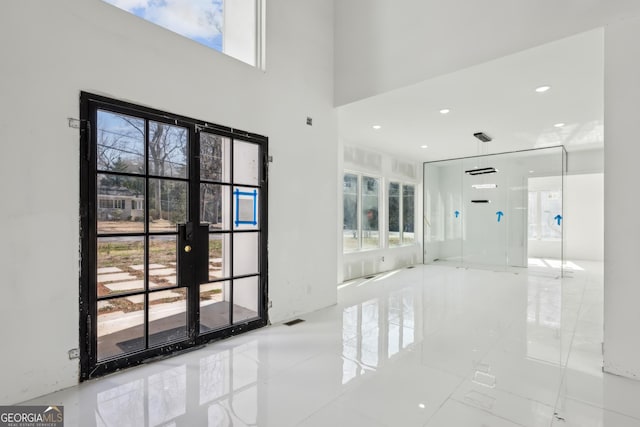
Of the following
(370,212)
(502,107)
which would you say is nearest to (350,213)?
(370,212)

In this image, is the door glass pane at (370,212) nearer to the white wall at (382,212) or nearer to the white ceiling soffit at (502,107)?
the white wall at (382,212)

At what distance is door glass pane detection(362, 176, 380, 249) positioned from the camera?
Answer: 7103 mm

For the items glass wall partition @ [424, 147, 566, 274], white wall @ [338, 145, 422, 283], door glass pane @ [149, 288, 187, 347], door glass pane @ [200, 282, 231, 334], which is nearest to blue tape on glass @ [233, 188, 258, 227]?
door glass pane @ [200, 282, 231, 334]

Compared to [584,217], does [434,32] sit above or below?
above

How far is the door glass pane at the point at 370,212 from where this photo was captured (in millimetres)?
7103

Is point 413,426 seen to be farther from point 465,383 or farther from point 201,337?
point 201,337

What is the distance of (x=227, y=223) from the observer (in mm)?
3504

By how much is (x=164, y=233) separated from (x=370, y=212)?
16.6 ft

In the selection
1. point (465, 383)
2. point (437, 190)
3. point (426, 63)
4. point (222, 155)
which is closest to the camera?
point (465, 383)

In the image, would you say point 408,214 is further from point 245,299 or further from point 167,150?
point 167,150

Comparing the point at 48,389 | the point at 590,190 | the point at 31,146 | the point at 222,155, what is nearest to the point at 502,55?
the point at 222,155

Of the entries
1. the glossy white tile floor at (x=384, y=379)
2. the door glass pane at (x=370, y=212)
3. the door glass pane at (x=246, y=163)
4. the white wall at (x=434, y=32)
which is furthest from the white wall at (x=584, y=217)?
the door glass pane at (x=246, y=163)

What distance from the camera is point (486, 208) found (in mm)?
8336

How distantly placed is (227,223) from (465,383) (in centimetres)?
272
